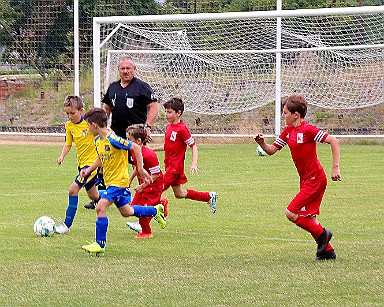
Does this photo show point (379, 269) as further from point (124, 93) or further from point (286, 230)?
point (124, 93)

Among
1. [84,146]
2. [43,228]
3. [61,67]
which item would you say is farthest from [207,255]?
[61,67]

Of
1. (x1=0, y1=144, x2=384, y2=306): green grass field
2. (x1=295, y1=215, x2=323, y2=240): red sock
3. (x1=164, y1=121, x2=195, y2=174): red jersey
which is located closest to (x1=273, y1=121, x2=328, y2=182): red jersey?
(x1=295, y1=215, x2=323, y2=240): red sock

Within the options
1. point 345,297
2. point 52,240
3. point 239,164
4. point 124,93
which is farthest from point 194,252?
point 239,164

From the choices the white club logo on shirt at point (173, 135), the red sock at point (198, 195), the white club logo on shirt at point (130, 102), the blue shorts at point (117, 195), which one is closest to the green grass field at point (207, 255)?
the red sock at point (198, 195)

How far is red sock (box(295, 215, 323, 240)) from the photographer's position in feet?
26.3

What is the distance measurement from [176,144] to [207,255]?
8.65ft

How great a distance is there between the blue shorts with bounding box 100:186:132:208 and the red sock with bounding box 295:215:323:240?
173 cm

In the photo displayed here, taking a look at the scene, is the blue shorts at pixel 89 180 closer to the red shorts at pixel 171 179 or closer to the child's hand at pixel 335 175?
the red shorts at pixel 171 179

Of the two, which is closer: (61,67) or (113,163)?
(113,163)

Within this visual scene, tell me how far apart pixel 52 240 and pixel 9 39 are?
669 inches

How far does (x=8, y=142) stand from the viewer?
24578 mm

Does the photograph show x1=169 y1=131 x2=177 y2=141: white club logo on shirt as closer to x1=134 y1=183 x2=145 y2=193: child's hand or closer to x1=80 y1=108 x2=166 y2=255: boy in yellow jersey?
x1=134 y1=183 x2=145 y2=193: child's hand

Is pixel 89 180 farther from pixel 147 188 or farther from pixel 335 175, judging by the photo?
pixel 335 175

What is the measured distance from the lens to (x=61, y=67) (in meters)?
24.6
